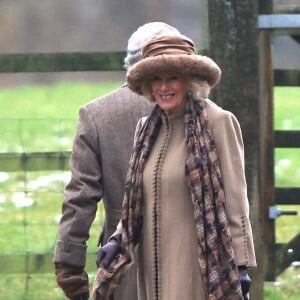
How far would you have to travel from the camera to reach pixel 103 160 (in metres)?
5.47

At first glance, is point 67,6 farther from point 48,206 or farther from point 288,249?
point 288,249

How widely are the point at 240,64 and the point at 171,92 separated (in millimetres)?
1488

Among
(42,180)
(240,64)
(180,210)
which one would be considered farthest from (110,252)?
(42,180)

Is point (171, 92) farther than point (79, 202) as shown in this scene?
No

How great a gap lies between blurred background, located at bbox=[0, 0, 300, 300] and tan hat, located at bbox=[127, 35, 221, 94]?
1643 mm

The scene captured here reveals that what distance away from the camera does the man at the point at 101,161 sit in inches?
215

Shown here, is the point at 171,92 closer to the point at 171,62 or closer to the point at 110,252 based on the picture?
the point at 171,62

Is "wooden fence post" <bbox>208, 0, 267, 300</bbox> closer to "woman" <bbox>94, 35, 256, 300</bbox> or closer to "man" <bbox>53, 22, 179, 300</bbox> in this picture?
"man" <bbox>53, 22, 179, 300</bbox>

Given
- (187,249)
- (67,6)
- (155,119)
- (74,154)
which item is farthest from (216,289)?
(67,6)

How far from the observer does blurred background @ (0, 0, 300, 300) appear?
682 centimetres

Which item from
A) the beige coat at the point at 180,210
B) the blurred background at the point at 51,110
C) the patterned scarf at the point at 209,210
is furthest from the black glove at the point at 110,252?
the blurred background at the point at 51,110

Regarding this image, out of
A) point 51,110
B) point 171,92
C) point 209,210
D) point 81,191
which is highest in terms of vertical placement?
point 51,110

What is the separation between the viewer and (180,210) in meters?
4.82

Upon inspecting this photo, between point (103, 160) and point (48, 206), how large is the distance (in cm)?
174
